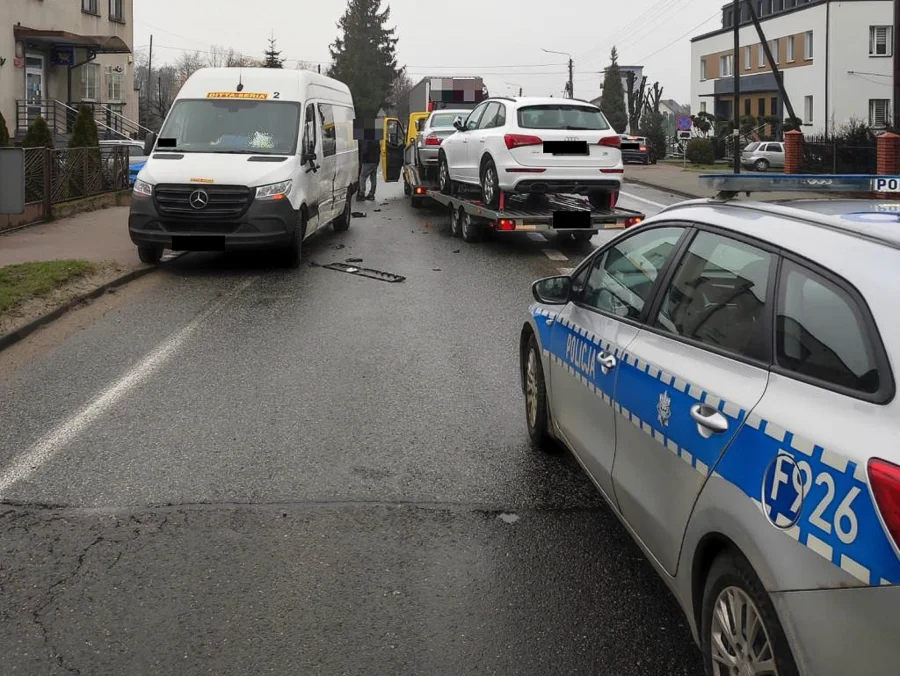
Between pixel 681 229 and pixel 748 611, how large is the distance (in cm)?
162

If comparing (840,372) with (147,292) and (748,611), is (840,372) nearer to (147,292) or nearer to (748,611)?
→ (748,611)

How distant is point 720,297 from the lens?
3.42 meters

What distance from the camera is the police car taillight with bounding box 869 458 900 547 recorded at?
2.25 metres

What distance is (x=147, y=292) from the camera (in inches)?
469

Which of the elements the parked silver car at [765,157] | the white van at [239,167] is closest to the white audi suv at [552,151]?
the white van at [239,167]

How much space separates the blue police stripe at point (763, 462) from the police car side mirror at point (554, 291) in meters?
0.92

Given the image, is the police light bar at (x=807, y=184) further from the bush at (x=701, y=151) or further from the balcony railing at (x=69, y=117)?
the bush at (x=701, y=151)

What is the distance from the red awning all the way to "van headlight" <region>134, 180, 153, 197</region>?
2410cm

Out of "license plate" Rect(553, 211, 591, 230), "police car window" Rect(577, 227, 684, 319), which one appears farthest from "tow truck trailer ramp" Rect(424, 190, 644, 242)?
"police car window" Rect(577, 227, 684, 319)

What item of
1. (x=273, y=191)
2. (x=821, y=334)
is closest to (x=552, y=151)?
(x=273, y=191)

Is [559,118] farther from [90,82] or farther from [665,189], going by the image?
[90,82]

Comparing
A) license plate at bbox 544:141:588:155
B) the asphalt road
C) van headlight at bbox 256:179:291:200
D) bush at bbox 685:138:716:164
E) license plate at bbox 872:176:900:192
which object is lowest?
the asphalt road

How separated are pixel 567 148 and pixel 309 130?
3.60m

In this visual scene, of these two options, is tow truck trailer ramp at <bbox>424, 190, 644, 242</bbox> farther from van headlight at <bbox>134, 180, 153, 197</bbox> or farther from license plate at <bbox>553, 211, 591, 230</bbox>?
van headlight at <bbox>134, 180, 153, 197</bbox>
